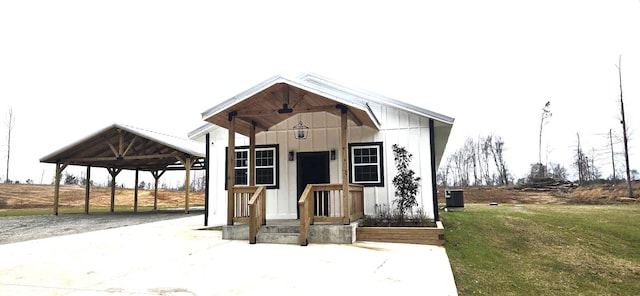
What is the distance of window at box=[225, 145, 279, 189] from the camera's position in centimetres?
1033

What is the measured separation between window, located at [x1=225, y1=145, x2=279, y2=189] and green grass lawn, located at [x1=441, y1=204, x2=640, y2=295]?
179 inches

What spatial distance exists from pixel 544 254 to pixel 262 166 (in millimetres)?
6685

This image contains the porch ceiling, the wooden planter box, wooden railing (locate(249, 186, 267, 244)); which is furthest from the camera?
the porch ceiling

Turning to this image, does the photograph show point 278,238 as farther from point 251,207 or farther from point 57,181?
point 57,181

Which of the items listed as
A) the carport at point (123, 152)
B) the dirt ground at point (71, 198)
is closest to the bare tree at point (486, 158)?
the dirt ground at point (71, 198)

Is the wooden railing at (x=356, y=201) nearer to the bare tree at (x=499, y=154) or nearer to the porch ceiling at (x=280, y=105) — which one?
the porch ceiling at (x=280, y=105)

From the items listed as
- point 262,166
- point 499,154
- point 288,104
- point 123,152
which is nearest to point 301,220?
point 288,104

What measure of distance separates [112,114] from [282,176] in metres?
35.5

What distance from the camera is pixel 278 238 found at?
783 cm

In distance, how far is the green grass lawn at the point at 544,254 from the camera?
5.48 metres

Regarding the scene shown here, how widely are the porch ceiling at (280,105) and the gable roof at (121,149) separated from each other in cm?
684

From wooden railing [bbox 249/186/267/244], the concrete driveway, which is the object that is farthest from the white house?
the concrete driveway

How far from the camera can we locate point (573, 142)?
1407 inches

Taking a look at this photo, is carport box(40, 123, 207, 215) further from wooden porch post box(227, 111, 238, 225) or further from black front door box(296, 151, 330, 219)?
wooden porch post box(227, 111, 238, 225)
